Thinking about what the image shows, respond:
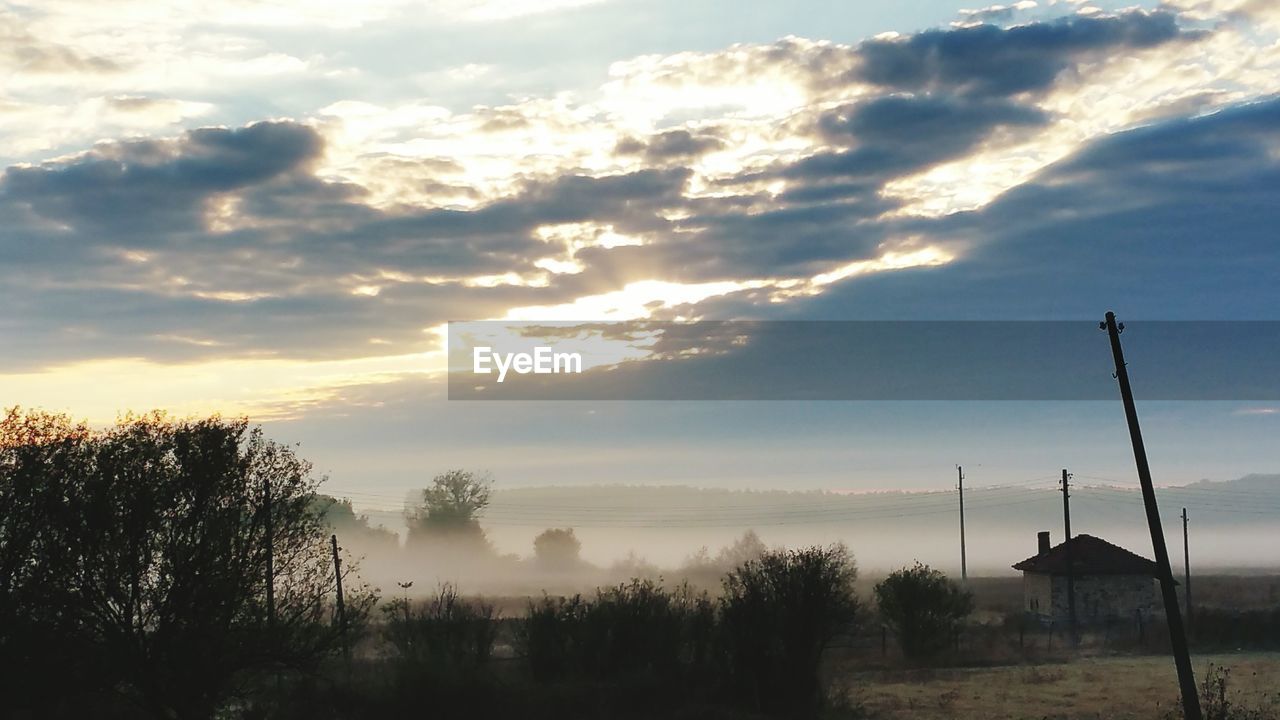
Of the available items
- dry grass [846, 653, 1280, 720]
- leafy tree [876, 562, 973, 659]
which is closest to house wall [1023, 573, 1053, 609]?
leafy tree [876, 562, 973, 659]

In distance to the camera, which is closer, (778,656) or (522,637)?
(778,656)

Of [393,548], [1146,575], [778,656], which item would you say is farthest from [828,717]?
[393,548]

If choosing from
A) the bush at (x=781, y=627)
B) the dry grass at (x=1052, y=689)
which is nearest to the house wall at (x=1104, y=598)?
the dry grass at (x=1052, y=689)

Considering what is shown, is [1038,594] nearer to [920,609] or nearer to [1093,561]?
[1093,561]

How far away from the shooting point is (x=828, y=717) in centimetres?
2997

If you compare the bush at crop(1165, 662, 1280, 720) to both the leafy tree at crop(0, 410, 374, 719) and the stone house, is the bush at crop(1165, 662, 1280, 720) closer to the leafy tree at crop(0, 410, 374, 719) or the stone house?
the leafy tree at crop(0, 410, 374, 719)

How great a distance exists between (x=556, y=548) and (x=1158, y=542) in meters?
139

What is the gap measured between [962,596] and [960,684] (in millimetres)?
15484

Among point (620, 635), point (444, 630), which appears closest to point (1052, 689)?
point (620, 635)

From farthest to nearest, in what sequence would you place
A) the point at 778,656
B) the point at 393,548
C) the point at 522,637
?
the point at 393,548, the point at 522,637, the point at 778,656

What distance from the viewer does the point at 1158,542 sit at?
24609mm

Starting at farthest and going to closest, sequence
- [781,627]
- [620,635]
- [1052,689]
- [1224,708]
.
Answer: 1. [1052,689]
2. [620,635]
3. [781,627]
4. [1224,708]

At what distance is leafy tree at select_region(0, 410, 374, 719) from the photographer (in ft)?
78.5

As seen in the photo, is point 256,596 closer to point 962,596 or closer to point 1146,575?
point 962,596
